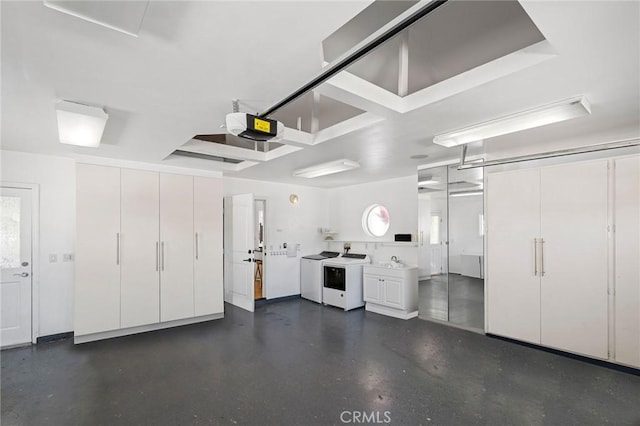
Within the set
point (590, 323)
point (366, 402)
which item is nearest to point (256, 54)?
point (366, 402)

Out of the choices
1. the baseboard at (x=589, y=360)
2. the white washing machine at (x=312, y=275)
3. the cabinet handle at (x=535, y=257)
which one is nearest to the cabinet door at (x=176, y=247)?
the white washing machine at (x=312, y=275)

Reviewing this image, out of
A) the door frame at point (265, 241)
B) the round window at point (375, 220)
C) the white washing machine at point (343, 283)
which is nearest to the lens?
the white washing machine at point (343, 283)

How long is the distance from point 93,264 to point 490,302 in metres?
5.29

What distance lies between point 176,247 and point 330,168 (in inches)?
105

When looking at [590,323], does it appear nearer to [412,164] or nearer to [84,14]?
[412,164]

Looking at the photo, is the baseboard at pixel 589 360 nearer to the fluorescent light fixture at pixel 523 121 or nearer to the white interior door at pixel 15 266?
the fluorescent light fixture at pixel 523 121

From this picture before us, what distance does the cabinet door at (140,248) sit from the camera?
4430 millimetres

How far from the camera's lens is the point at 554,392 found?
2.82 metres

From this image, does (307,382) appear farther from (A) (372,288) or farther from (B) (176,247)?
(B) (176,247)

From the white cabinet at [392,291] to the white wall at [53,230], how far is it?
179 inches

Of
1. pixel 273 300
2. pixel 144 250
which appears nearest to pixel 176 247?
pixel 144 250

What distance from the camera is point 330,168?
15.9 feet

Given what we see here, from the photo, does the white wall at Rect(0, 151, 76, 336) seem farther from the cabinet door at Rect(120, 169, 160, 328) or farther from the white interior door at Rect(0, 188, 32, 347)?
the cabinet door at Rect(120, 169, 160, 328)

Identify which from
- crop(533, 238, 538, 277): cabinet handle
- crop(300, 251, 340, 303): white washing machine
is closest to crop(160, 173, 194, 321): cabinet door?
crop(300, 251, 340, 303): white washing machine
